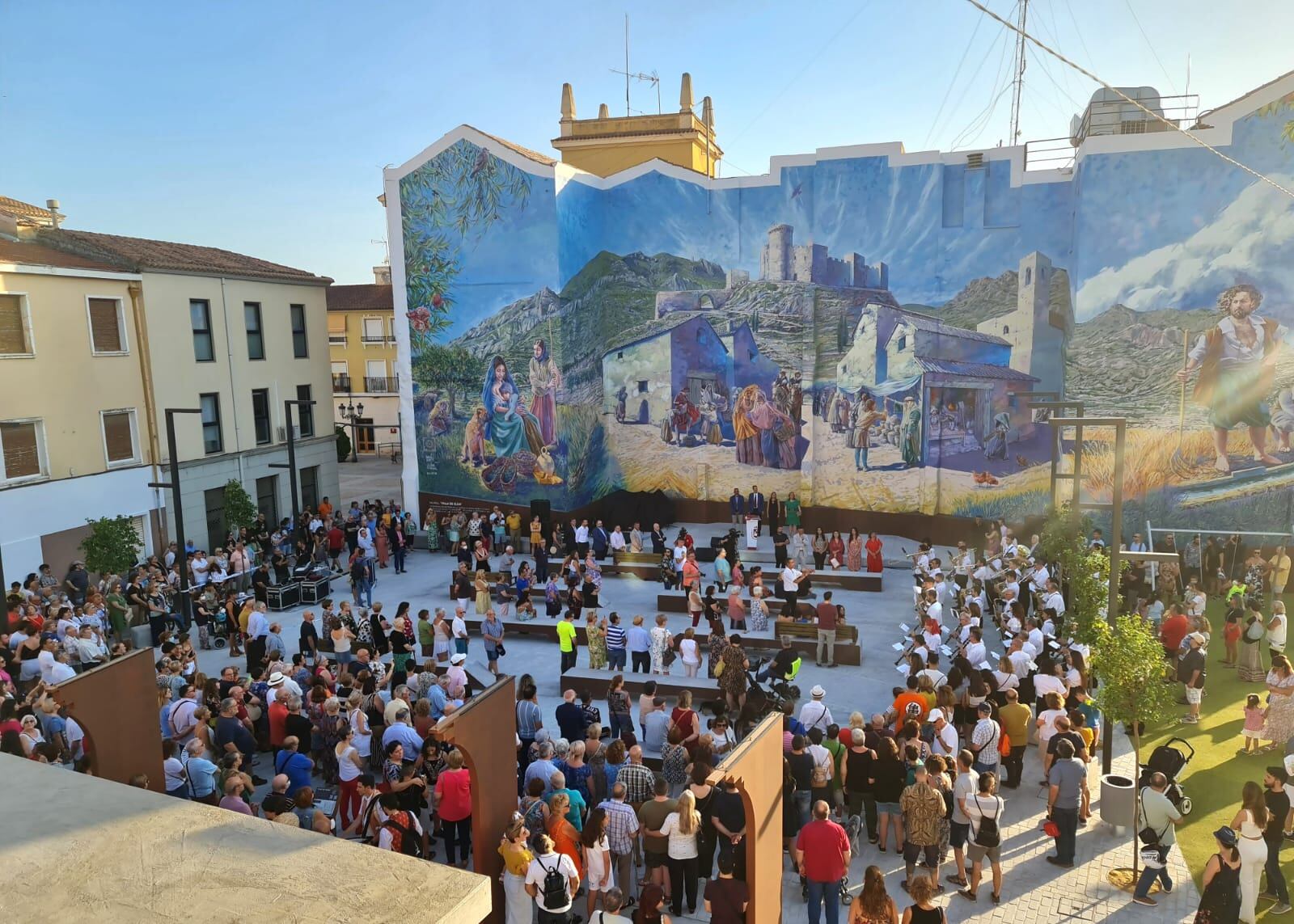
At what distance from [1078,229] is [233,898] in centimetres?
A: 2558

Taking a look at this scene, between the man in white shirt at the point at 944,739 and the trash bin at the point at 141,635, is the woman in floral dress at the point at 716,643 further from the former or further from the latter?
the trash bin at the point at 141,635

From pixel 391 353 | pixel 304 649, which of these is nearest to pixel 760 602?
pixel 304 649

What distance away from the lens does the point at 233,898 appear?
9.95ft

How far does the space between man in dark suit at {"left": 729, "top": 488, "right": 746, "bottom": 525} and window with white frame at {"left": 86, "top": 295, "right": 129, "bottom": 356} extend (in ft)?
60.5

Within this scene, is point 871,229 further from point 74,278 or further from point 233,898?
point 233,898

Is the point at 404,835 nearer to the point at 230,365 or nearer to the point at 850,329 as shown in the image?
the point at 850,329

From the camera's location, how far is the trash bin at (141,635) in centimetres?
1850

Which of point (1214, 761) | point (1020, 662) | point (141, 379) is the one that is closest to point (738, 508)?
point (1020, 662)

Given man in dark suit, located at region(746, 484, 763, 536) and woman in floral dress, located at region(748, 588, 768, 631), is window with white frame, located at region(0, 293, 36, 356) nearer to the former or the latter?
woman in floral dress, located at region(748, 588, 768, 631)

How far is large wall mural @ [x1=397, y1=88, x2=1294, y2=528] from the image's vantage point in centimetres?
2272

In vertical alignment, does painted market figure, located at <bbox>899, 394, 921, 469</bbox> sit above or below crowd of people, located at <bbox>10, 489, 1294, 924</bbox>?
above

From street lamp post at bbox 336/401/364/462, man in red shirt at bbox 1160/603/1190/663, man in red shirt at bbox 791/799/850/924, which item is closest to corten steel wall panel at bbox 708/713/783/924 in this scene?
man in red shirt at bbox 791/799/850/924

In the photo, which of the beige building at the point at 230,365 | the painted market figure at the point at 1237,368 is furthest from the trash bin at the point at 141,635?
the painted market figure at the point at 1237,368

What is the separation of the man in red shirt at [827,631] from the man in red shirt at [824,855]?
804 cm
